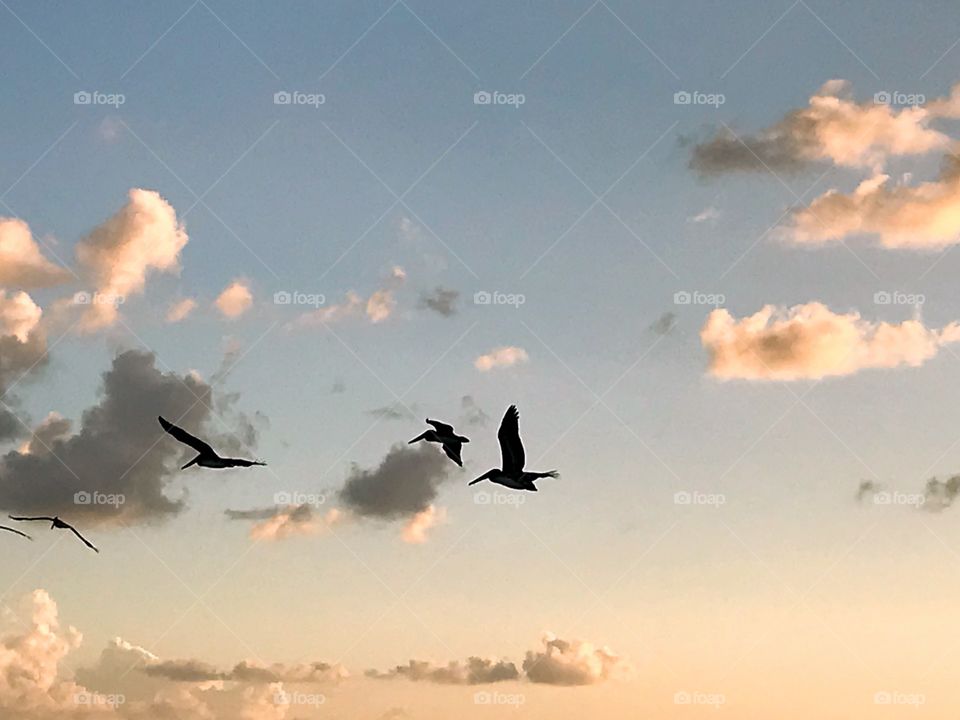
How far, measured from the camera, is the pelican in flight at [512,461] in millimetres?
45188

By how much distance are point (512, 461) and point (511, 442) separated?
0.97 m

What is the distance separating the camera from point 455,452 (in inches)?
1938

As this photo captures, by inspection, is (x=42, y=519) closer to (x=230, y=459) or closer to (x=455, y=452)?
(x=230, y=459)

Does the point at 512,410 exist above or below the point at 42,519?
above

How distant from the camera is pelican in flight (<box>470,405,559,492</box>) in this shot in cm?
4519

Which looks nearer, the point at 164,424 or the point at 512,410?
the point at 512,410

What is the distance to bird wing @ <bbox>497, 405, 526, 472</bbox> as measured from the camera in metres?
45.2

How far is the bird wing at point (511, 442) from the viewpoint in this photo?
45156 mm

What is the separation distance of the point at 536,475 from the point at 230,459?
40.2 feet

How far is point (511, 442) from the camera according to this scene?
45.6m

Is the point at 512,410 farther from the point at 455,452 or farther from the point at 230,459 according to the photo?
the point at 230,459

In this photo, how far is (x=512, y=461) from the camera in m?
46.3

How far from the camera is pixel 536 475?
46.7 metres

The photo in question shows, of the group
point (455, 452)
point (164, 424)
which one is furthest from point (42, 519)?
point (455, 452)
